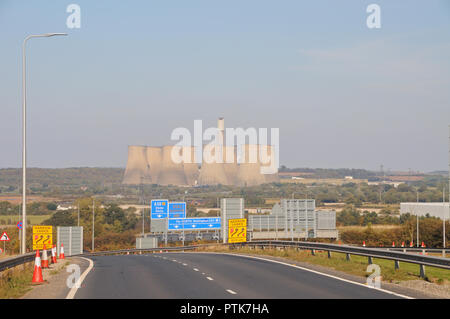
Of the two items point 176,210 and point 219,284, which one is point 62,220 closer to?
point 176,210

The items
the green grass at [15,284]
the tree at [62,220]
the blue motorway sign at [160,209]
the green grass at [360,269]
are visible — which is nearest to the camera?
the green grass at [15,284]

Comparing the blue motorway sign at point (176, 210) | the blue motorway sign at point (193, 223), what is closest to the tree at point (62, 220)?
the blue motorway sign at point (193, 223)

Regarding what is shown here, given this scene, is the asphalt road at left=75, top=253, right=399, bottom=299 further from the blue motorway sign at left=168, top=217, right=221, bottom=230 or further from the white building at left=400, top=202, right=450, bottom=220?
the white building at left=400, top=202, right=450, bottom=220

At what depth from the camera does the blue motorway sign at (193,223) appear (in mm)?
100250

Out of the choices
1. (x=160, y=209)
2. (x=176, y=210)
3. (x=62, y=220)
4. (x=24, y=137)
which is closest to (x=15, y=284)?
(x=24, y=137)

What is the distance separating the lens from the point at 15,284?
69.5 feet

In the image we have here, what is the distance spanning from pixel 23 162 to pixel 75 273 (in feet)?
25.5

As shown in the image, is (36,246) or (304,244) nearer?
(304,244)

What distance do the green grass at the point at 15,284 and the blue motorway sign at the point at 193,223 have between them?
74.1 m

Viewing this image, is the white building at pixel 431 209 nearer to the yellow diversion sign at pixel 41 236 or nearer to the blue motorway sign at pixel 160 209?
the blue motorway sign at pixel 160 209
